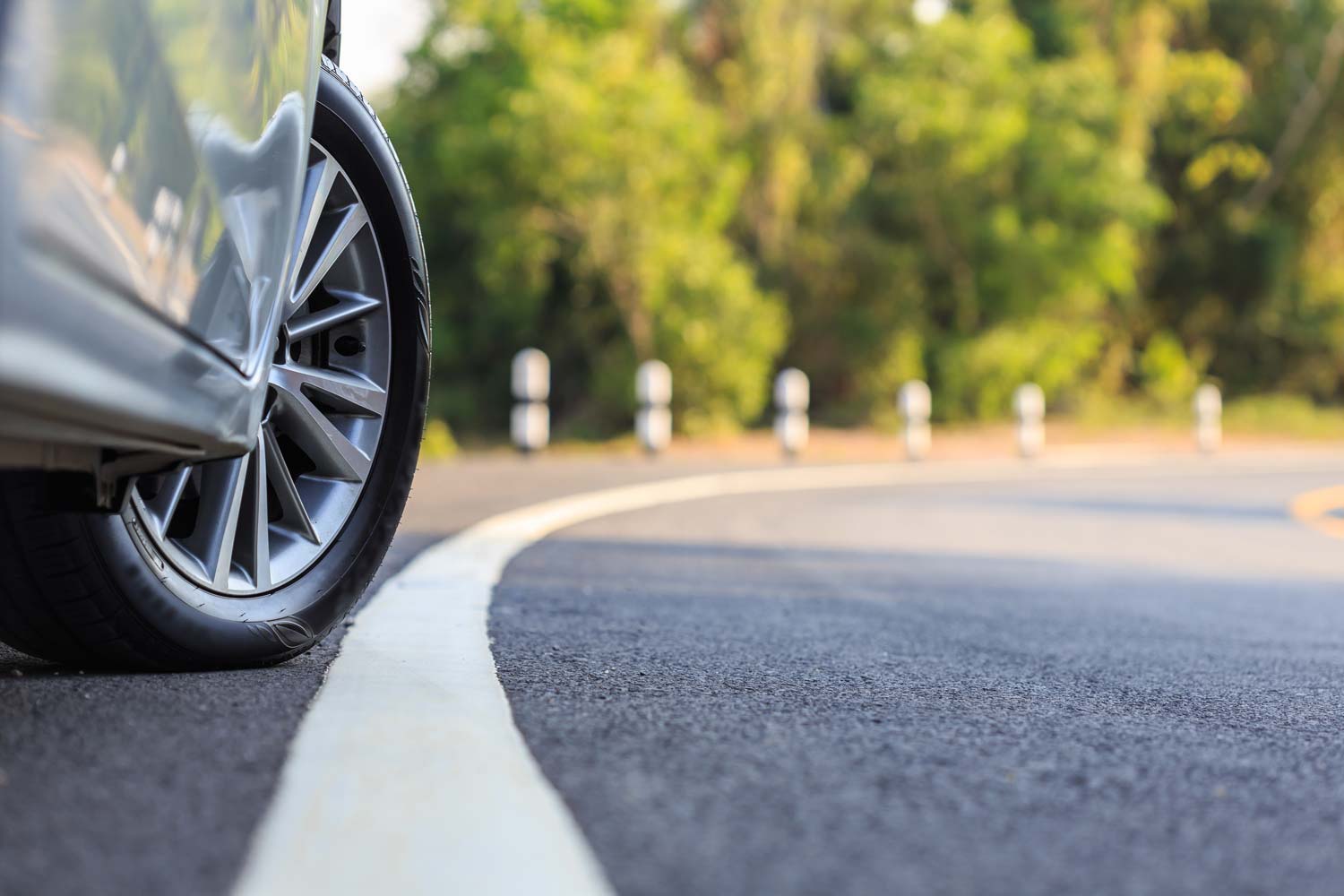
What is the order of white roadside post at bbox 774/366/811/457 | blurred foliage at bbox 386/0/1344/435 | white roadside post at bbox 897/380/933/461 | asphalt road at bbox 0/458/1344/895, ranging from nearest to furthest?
asphalt road at bbox 0/458/1344/895, white roadside post at bbox 774/366/811/457, white roadside post at bbox 897/380/933/461, blurred foliage at bbox 386/0/1344/435

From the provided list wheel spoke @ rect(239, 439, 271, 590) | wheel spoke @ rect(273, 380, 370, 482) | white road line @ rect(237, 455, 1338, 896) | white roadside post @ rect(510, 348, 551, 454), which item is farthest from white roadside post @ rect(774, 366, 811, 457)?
wheel spoke @ rect(239, 439, 271, 590)

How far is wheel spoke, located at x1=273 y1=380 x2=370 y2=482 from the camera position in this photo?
313 cm

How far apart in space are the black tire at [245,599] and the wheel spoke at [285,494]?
82 mm

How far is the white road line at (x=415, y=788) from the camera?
5.80 feet

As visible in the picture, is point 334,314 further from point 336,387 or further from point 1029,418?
point 1029,418

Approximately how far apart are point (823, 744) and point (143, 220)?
1.24 metres

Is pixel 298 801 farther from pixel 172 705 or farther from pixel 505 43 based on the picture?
pixel 505 43

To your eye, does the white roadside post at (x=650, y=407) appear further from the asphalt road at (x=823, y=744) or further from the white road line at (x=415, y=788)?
the white road line at (x=415, y=788)

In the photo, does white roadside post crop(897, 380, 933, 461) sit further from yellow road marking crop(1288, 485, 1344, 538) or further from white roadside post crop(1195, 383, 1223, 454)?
white roadside post crop(1195, 383, 1223, 454)

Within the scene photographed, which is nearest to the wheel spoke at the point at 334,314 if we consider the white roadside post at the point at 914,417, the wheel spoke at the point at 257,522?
the wheel spoke at the point at 257,522

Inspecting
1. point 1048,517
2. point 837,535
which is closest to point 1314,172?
point 1048,517

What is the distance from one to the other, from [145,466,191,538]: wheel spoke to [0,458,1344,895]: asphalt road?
283mm

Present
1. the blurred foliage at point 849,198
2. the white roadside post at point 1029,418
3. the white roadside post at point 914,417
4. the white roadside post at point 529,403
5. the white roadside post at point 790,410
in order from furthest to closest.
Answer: the blurred foliage at point 849,198, the white roadside post at point 1029,418, the white roadside post at point 914,417, the white roadside post at point 790,410, the white roadside post at point 529,403

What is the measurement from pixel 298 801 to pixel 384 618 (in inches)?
71.7
